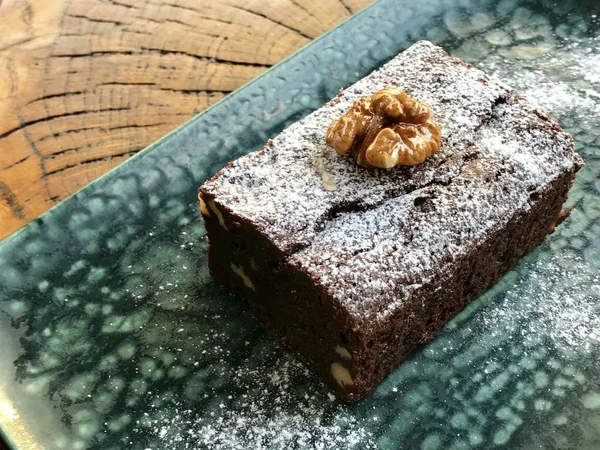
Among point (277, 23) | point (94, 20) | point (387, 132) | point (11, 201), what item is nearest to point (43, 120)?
point (11, 201)

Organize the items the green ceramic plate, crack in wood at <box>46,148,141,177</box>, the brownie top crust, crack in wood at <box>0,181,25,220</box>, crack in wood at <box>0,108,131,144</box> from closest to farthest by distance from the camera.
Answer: the brownie top crust < the green ceramic plate < crack in wood at <box>0,181,25,220</box> < crack in wood at <box>46,148,141,177</box> < crack in wood at <box>0,108,131,144</box>

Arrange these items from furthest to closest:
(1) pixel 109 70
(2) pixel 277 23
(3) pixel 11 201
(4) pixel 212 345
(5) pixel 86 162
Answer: (2) pixel 277 23
(1) pixel 109 70
(5) pixel 86 162
(3) pixel 11 201
(4) pixel 212 345

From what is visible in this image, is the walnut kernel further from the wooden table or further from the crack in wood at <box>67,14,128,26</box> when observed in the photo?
the crack in wood at <box>67,14,128,26</box>

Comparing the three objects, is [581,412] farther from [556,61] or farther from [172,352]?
[556,61]

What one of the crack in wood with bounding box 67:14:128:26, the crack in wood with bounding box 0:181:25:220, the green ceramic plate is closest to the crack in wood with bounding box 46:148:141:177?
the crack in wood with bounding box 0:181:25:220

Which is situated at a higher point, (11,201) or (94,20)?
(94,20)

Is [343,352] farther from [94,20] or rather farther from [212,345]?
[94,20]

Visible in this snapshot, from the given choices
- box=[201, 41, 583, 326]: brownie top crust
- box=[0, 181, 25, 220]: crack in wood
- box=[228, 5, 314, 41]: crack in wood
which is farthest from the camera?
box=[228, 5, 314, 41]: crack in wood
